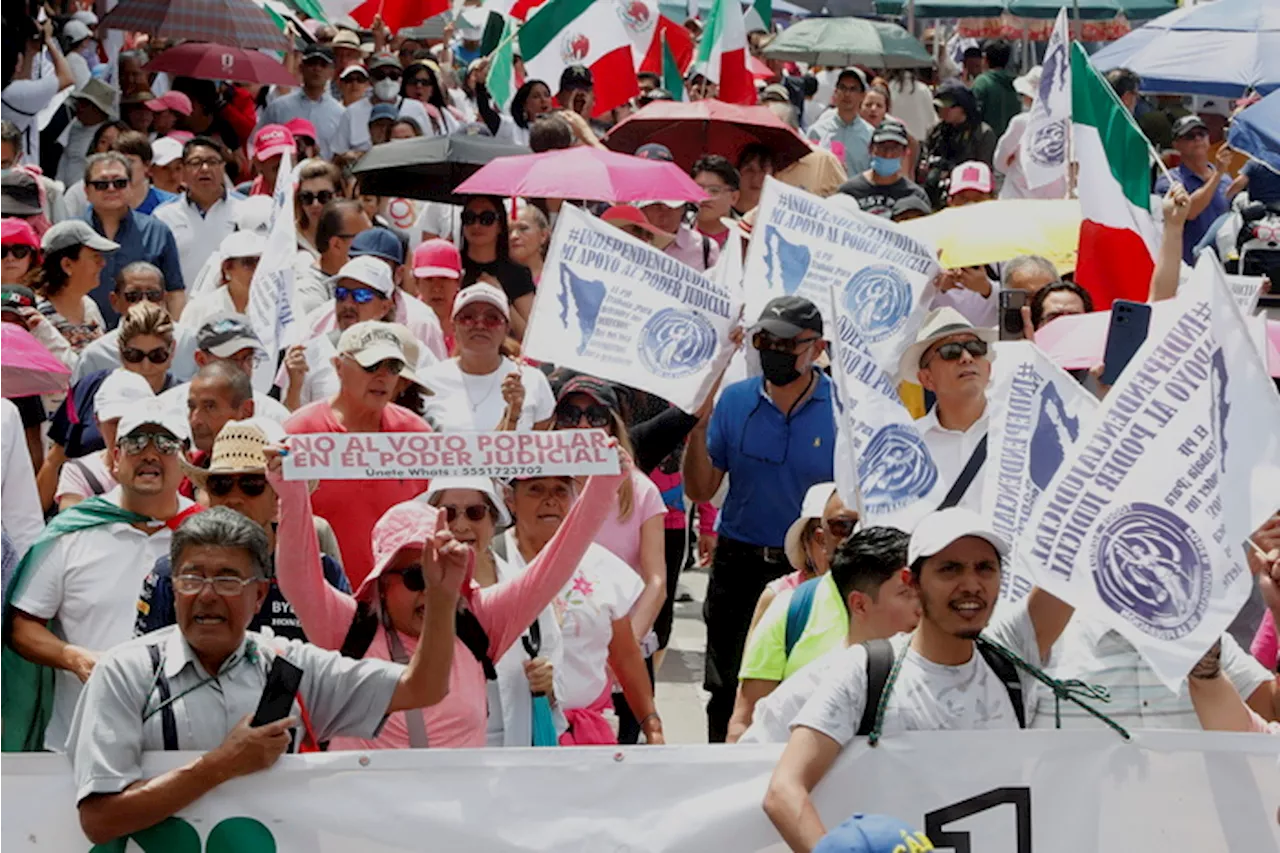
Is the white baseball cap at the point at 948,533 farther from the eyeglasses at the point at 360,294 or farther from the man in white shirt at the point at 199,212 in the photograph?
the man in white shirt at the point at 199,212

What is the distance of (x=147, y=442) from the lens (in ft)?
23.2

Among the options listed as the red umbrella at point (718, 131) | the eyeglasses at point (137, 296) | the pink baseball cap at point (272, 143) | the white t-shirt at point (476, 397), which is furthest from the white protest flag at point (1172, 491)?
the red umbrella at point (718, 131)

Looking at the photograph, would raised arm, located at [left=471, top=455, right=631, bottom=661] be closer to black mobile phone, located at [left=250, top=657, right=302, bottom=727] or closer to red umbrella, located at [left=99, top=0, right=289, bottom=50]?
black mobile phone, located at [left=250, top=657, right=302, bottom=727]

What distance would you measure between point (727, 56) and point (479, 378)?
691cm

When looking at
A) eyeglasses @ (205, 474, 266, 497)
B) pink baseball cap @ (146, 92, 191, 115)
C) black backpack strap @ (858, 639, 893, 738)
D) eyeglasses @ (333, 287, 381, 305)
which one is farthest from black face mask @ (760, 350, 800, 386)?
pink baseball cap @ (146, 92, 191, 115)

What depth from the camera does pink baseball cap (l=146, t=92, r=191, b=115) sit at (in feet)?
53.6

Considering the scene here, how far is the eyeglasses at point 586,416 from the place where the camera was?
8367 mm

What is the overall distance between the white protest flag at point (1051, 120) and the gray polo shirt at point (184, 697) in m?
7.25

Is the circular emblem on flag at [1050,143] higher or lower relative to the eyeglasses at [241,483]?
higher

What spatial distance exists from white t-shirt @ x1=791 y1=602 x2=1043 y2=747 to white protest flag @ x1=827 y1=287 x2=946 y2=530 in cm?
139

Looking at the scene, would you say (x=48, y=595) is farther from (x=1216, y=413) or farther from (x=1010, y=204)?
(x=1010, y=204)

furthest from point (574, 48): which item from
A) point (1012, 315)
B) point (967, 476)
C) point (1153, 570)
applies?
point (1153, 570)

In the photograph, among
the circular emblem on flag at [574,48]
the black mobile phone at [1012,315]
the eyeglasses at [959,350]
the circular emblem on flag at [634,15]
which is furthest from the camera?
the circular emblem on flag at [634,15]

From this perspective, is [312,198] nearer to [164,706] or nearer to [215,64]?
[215,64]
